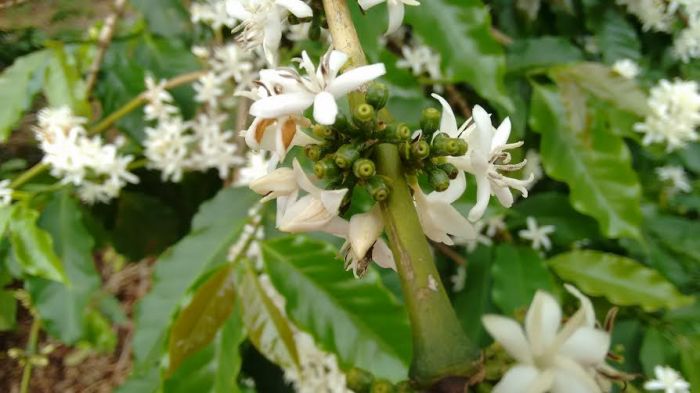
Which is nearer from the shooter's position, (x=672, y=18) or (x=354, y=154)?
(x=354, y=154)

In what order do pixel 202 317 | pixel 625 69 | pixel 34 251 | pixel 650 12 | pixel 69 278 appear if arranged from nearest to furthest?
1. pixel 202 317
2. pixel 34 251
3. pixel 69 278
4. pixel 625 69
5. pixel 650 12

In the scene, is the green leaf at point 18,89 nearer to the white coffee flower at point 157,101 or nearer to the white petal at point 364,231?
the white coffee flower at point 157,101

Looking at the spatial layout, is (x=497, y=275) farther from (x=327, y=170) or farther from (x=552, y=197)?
(x=327, y=170)

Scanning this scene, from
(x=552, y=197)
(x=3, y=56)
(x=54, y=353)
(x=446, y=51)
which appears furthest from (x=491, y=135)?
(x=54, y=353)

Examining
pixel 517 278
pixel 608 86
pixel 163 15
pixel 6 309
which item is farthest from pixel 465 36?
pixel 6 309

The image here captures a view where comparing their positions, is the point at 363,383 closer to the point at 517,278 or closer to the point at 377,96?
the point at 377,96

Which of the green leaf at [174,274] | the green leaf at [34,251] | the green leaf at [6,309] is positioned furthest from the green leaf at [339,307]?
the green leaf at [6,309]
